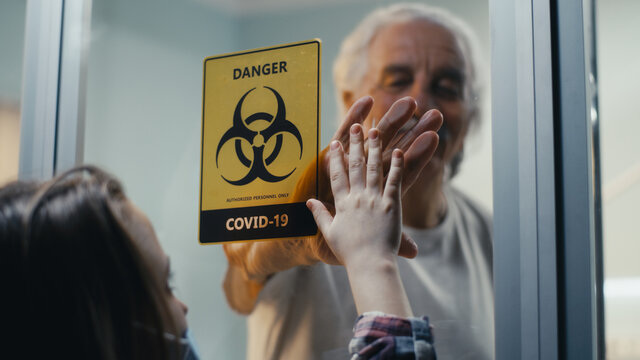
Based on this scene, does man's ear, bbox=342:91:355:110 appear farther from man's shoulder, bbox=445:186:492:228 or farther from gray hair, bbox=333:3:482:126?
man's shoulder, bbox=445:186:492:228

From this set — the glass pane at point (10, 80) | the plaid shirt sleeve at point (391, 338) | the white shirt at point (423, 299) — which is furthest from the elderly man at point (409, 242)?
the glass pane at point (10, 80)

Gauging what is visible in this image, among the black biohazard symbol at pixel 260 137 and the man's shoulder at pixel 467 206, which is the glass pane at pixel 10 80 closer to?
the black biohazard symbol at pixel 260 137

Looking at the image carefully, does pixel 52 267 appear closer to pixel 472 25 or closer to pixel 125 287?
pixel 125 287

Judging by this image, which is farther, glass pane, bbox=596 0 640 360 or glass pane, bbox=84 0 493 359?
glass pane, bbox=84 0 493 359

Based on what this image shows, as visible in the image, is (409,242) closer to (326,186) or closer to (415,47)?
(326,186)

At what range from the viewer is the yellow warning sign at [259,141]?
1.22 meters

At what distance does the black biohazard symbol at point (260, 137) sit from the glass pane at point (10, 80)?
0.52m

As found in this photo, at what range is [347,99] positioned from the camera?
126 centimetres

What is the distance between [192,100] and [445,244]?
0.55m

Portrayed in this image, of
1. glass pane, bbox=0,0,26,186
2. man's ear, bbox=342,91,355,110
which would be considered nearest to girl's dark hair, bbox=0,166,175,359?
man's ear, bbox=342,91,355,110

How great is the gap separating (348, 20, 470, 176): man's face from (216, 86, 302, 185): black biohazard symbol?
0.13m

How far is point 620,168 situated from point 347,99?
1.49ft

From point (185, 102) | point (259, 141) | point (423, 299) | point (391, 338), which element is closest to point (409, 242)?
point (423, 299)

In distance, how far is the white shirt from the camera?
44.2 inches
